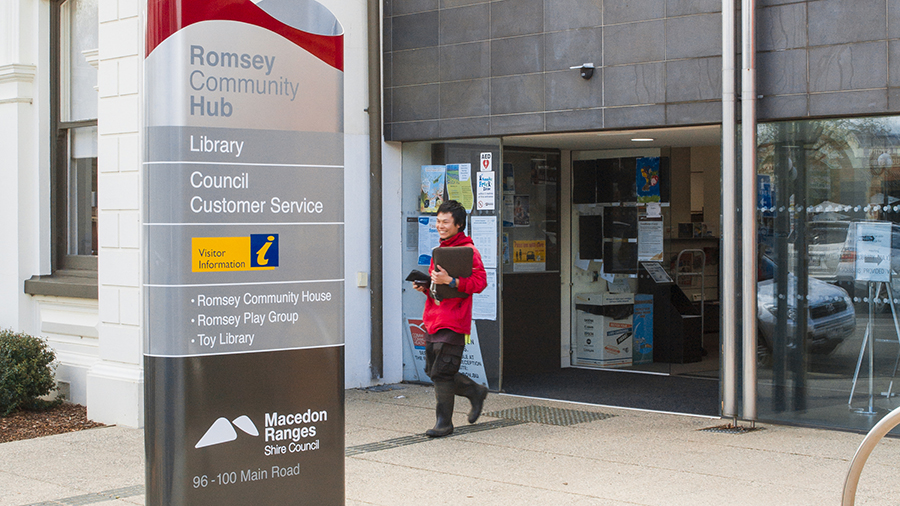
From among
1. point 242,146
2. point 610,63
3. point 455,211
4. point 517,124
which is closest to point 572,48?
point 610,63

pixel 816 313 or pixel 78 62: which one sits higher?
pixel 78 62

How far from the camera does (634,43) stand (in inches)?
315

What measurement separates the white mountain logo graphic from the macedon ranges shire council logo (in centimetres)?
62

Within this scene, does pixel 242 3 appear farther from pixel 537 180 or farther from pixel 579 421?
pixel 537 180

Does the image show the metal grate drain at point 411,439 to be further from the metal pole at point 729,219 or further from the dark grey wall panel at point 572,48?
the dark grey wall panel at point 572,48

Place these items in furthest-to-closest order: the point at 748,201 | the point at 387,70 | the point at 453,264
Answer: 1. the point at 387,70
2. the point at 748,201
3. the point at 453,264

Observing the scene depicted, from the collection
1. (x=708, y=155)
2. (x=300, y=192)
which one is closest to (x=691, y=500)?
(x=300, y=192)

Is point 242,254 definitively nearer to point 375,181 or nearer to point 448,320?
point 448,320

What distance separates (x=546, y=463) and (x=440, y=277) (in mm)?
1591

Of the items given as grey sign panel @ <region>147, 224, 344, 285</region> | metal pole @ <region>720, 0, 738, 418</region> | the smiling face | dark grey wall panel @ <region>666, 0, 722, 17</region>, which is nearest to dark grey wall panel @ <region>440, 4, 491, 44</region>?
dark grey wall panel @ <region>666, 0, 722, 17</region>

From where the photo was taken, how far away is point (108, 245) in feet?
27.0

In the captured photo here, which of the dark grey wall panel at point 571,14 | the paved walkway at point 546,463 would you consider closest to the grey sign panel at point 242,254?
the paved walkway at point 546,463

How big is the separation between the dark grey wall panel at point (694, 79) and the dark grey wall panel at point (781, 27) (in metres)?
0.39

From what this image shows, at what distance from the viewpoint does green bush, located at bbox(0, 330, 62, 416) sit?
8.70 m
